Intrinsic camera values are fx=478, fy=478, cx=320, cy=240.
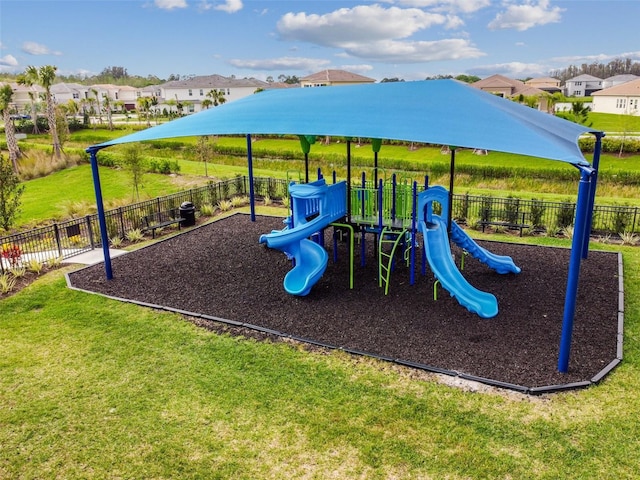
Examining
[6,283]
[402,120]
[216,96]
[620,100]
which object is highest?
[216,96]

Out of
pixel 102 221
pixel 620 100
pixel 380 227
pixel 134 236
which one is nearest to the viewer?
pixel 380 227

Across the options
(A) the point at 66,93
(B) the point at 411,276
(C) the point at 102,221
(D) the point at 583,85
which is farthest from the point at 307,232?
(D) the point at 583,85

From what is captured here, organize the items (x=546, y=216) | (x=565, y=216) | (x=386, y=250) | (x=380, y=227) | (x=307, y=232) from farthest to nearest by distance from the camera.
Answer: (x=546, y=216) < (x=565, y=216) < (x=386, y=250) < (x=380, y=227) < (x=307, y=232)

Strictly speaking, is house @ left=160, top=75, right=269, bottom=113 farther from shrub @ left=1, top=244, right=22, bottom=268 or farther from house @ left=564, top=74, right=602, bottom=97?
shrub @ left=1, top=244, right=22, bottom=268

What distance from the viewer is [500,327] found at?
26.9ft

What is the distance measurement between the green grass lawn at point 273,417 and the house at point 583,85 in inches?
5298

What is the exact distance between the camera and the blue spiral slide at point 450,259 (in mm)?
8703

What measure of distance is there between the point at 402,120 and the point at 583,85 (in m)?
136

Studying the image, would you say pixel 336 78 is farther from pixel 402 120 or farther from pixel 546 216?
pixel 402 120

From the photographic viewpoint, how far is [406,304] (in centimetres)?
922

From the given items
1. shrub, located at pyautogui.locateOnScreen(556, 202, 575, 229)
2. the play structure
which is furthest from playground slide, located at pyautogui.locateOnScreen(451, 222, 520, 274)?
shrub, located at pyautogui.locateOnScreen(556, 202, 575, 229)

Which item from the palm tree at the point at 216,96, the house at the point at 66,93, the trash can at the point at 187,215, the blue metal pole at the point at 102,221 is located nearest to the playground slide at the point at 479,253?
the blue metal pole at the point at 102,221

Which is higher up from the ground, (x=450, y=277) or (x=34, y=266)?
(x=450, y=277)

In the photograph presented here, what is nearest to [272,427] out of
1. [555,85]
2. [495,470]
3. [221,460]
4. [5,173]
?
[221,460]
